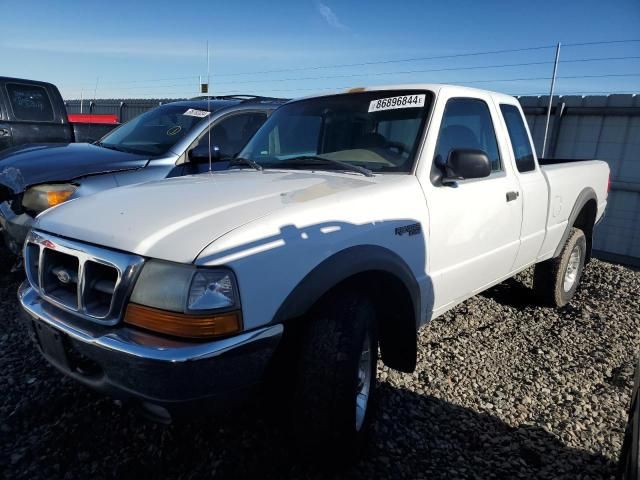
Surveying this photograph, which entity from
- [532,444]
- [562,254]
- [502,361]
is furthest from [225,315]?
[562,254]

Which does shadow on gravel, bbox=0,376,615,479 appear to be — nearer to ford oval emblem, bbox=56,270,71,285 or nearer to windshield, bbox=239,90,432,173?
ford oval emblem, bbox=56,270,71,285

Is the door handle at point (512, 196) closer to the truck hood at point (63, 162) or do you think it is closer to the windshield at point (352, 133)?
the windshield at point (352, 133)

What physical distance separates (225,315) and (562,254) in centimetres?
393

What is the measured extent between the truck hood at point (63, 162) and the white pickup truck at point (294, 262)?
157 centimetres

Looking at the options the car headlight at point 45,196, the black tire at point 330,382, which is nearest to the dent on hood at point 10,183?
the car headlight at point 45,196

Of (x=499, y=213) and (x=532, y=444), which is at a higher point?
(x=499, y=213)

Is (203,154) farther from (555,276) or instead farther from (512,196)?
(555,276)

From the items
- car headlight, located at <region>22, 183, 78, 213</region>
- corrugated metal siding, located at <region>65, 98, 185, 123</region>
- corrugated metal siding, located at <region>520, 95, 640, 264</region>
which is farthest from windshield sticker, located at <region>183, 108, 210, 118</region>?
corrugated metal siding, located at <region>65, 98, 185, 123</region>

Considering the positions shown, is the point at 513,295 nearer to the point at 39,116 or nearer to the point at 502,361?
the point at 502,361

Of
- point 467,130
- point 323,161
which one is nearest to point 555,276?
point 467,130

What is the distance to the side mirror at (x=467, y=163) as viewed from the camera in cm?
268

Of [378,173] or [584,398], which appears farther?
[584,398]

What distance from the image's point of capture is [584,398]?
3.11 m

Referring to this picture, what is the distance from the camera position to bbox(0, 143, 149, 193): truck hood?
402 cm
